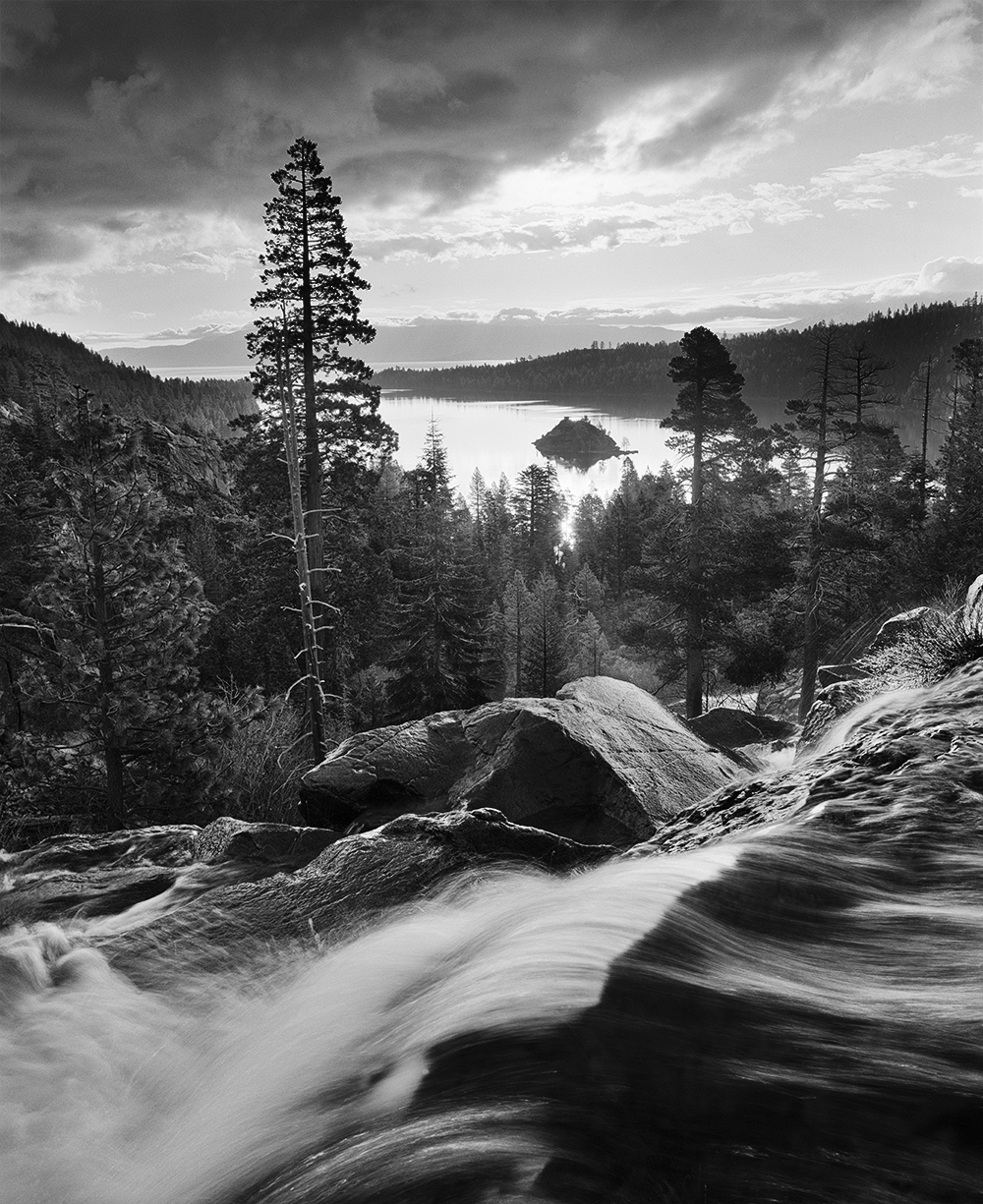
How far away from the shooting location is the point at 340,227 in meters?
18.8

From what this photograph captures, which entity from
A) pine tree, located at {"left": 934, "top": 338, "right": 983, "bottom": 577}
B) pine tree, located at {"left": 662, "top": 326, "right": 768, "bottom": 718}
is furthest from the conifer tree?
pine tree, located at {"left": 934, "top": 338, "right": 983, "bottom": 577}

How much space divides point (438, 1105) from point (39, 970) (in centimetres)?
358

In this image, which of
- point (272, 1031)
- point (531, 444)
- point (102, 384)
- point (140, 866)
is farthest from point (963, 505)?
point (531, 444)

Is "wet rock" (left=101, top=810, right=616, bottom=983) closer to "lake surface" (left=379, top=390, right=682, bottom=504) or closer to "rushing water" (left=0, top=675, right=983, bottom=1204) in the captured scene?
"rushing water" (left=0, top=675, right=983, bottom=1204)

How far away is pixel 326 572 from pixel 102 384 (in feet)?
406

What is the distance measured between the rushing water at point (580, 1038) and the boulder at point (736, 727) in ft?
36.1

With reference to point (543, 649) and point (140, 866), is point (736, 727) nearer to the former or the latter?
point (140, 866)

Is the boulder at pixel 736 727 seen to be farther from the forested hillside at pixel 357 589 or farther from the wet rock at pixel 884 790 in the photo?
the wet rock at pixel 884 790

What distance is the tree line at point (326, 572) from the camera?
12992 mm

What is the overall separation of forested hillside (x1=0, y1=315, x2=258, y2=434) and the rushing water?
89229mm

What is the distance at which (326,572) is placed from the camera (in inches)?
827

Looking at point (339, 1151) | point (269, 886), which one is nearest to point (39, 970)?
point (269, 886)

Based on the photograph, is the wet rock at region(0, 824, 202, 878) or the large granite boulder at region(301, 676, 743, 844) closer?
the wet rock at region(0, 824, 202, 878)

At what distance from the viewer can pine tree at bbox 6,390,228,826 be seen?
12.5 m
